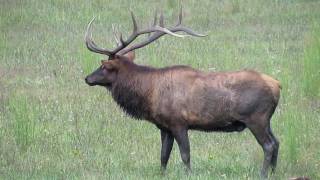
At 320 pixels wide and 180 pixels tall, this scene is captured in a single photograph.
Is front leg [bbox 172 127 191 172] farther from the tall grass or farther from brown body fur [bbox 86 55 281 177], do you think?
the tall grass

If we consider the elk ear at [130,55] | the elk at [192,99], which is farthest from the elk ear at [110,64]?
the elk ear at [130,55]

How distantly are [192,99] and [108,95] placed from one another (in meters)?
4.46

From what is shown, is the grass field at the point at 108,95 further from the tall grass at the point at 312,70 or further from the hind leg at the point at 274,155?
the hind leg at the point at 274,155

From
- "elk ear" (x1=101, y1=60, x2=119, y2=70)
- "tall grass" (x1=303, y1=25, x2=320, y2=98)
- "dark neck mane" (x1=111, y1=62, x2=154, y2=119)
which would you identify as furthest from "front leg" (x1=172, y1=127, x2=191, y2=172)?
"tall grass" (x1=303, y1=25, x2=320, y2=98)

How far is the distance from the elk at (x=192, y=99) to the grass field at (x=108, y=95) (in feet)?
1.42

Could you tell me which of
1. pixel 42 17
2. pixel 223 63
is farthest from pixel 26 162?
pixel 42 17

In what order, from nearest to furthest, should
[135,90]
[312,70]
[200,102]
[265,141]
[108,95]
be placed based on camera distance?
1. [265,141]
2. [200,102]
3. [135,90]
4. [312,70]
5. [108,95]

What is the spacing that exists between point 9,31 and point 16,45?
1.30 metres

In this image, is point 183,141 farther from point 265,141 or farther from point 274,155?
point 274,155

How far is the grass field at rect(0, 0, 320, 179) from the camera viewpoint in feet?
36.9

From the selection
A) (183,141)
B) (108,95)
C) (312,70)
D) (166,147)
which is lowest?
(108,95)

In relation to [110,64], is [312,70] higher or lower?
lower

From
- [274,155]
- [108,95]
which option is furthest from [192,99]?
[108,95]

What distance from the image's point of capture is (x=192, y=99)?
10828 mm
